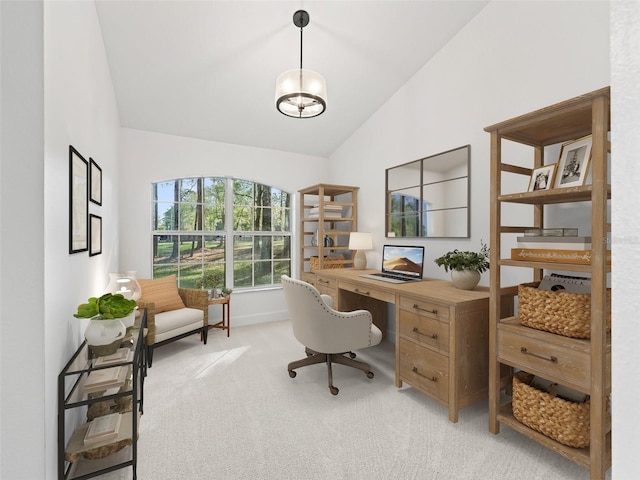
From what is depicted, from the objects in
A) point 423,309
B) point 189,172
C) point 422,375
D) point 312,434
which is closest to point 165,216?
point 189,172

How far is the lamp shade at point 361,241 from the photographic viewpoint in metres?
3.76

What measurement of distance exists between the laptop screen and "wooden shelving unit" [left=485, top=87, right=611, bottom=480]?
953 mm

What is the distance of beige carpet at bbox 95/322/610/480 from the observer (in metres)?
1.66

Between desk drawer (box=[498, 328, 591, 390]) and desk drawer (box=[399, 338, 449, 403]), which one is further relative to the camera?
desk drawer (box=[399, 338, 449, 403])

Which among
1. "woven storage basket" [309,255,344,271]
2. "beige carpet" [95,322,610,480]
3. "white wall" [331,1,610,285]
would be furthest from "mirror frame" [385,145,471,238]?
"beige carpet" [95,322,610,480]

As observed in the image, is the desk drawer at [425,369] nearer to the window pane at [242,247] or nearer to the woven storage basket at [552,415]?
the woven storage basket at [552,415]

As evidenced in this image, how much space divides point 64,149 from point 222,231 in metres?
2.78

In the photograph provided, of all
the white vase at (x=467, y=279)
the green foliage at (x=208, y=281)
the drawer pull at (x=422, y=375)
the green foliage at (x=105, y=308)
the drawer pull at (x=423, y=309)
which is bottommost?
the drawer pull at (x=422, y=375)

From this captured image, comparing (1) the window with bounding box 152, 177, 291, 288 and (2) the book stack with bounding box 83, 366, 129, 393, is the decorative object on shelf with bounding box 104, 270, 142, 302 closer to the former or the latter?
(1) the window with bounding box 152, 177, 291, 288

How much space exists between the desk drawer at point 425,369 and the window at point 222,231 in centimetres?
258

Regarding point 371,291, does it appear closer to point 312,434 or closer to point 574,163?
point 312,434

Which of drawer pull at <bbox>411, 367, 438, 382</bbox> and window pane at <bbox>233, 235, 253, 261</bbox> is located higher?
window pane at <bbox>233, 235, 253, 261</bbox>

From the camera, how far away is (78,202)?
5.83 ft

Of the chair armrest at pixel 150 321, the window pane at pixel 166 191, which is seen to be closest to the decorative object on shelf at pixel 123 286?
the chair armrest at pixel 150 321
